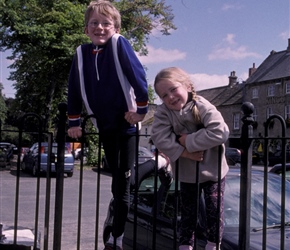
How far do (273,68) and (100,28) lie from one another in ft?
149

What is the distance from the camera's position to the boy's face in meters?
3.04

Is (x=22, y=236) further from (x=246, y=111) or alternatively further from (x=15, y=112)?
(x=15, y=112)

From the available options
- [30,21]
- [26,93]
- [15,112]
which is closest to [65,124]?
[30,21]

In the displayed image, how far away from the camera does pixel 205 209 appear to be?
2.94 meters

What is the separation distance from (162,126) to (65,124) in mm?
805

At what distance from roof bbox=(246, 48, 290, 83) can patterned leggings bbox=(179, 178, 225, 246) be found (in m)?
42.2

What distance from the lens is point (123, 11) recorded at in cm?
2206

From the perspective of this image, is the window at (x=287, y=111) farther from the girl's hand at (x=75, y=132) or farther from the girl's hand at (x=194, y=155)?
the girl's hand at (x=194, y=155)

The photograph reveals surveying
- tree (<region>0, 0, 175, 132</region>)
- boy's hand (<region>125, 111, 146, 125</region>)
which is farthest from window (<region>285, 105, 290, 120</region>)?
boy's hand (<region>125, 111, 146, 125</region>)

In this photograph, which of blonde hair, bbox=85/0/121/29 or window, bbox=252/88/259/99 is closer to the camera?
blonde hair, bbox=85/0/121/29

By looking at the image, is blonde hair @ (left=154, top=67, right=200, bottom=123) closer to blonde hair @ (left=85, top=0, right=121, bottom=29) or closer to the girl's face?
the girl's face

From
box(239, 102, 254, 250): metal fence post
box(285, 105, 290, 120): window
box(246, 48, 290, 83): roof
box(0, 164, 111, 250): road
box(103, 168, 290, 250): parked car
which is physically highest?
box(246, 48, 290, 83): roof

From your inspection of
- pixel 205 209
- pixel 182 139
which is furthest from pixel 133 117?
pixel 205 209

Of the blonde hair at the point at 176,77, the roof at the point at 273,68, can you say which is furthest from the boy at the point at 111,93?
the roof at the point at 273,68
